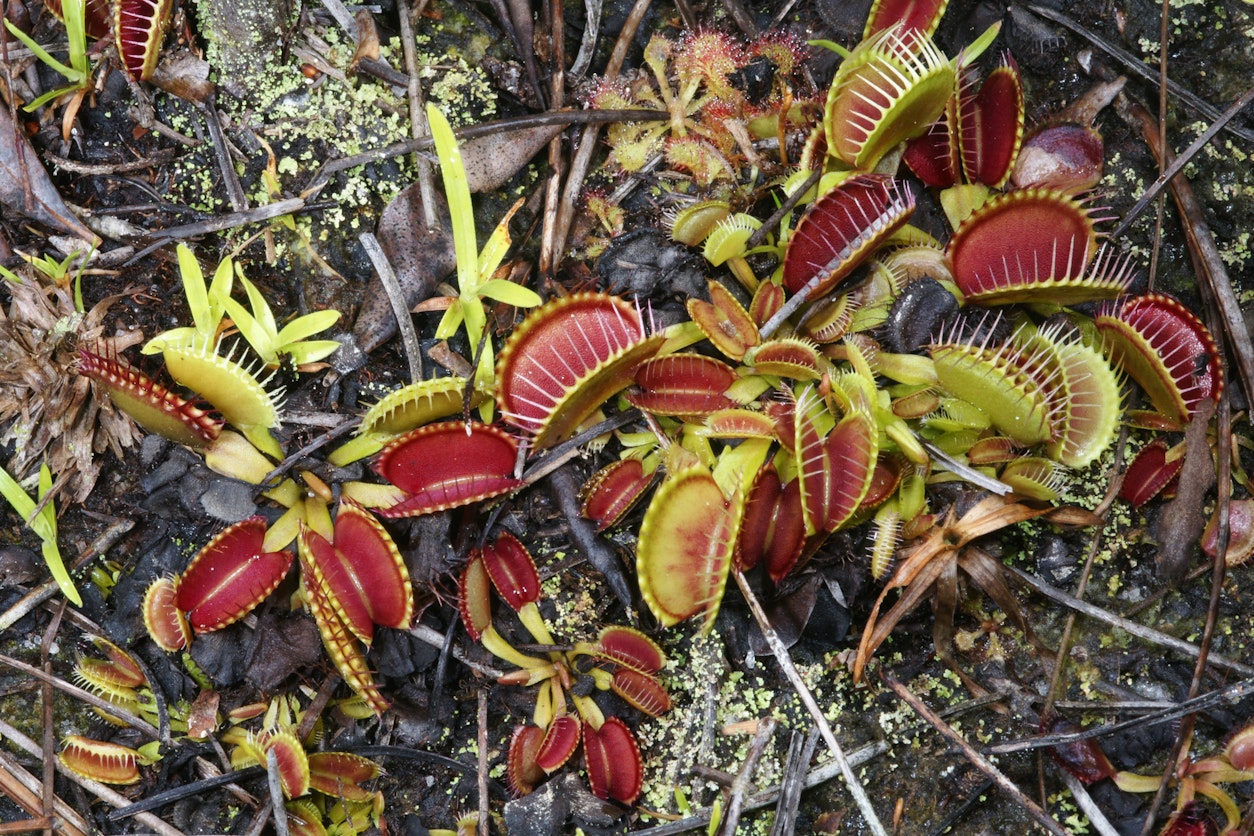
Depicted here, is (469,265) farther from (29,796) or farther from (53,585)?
(29,796)

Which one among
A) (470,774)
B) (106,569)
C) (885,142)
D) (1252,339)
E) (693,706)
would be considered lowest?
(470,774)

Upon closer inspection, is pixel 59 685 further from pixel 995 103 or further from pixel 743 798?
pixel 995 103

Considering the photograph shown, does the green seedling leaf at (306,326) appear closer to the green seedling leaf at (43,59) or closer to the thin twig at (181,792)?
the green seedling leaf at (43,59)

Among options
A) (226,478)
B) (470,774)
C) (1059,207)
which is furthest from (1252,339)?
(226,478)

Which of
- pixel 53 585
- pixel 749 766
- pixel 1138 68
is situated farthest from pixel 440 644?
pixel 1138 68

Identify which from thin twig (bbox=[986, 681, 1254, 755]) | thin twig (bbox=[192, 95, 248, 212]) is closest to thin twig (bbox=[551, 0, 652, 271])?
thin twig (bbox=[192, 95, 248, 212])

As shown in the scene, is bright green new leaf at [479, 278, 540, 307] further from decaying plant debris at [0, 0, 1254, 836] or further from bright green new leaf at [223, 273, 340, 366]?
bright green new leaf at [223, 273, 340, 366]

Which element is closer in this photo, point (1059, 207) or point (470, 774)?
point (1059, 207)
